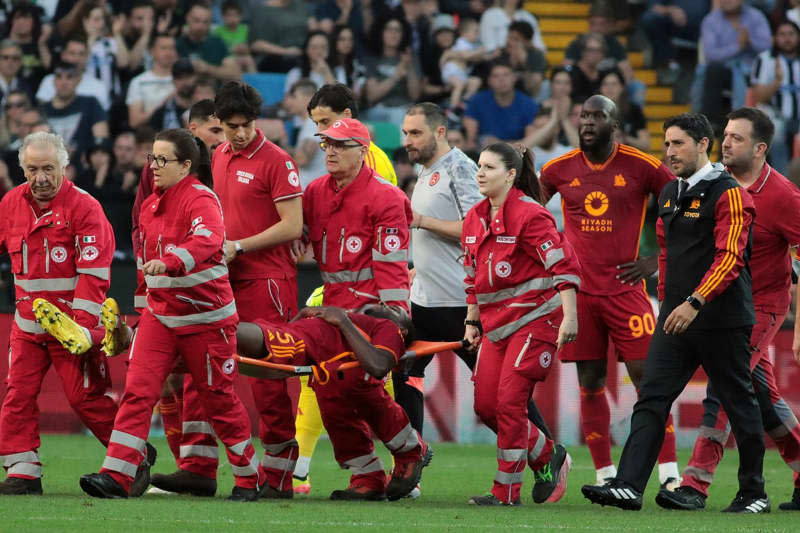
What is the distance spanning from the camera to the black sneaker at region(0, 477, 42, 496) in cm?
839

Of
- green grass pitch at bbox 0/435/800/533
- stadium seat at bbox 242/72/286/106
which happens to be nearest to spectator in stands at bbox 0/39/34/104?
stadium seat at bbox 242/72/286/106

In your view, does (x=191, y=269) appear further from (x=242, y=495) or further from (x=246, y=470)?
(x=242, y=495)

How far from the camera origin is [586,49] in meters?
17.2

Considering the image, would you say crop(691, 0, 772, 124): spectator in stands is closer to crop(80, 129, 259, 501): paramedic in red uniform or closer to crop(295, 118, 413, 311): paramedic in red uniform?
crop(295, 118, 413, 311): paramedic in red uniform

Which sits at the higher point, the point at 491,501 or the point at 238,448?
the point at 238,448

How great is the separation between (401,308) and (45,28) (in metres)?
10.2

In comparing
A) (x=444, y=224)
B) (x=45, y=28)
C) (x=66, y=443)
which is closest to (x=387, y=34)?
(x=45, y=28)

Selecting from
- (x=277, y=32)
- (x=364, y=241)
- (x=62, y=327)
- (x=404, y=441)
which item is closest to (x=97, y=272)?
(x=62, y=327)

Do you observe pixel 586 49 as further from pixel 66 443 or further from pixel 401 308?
pixel 401 308

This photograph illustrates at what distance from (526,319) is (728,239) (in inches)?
50.5

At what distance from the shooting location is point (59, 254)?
851 cm

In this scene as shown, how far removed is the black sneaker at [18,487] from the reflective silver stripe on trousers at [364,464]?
1881 millimetres

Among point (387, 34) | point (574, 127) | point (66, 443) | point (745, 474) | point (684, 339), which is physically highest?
point (387, 34)

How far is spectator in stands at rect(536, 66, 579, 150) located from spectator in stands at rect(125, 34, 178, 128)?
444 centimetres
